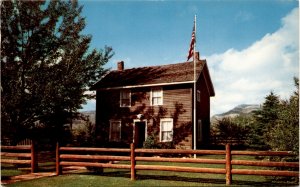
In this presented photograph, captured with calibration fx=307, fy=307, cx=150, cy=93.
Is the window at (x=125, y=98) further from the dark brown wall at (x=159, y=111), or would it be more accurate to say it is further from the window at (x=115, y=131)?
the window at (x=115, y=131)

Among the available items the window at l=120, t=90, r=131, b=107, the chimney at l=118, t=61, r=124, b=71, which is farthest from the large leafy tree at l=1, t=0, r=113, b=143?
the chimney at l=118, t=61, r=124, b=71

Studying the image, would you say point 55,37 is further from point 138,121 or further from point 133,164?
point 133,164

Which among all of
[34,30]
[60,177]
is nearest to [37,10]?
[34,30]

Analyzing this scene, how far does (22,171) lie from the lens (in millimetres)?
14641

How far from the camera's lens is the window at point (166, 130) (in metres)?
25.2

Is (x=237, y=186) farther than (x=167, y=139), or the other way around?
(x=167, y=139)

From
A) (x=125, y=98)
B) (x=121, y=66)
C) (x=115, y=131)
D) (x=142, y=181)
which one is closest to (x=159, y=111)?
(x=125, y=98)

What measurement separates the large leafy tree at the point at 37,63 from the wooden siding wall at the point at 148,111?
5.54m

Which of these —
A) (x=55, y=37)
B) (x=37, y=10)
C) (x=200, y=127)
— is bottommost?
(x=200, y=127)

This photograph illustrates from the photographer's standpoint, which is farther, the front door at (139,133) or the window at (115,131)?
the window at (115,131)

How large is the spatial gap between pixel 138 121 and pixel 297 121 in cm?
1673

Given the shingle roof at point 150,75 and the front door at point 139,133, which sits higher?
the shingle roof at point 150,75

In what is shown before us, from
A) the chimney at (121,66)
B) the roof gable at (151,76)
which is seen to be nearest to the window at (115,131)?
the roof gable at (151,76)

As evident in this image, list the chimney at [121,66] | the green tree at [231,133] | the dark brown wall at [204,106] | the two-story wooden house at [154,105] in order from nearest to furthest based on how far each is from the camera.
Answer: the two-story wooden house at [154,105], the dark brown wall at [204,106], the green tree at [231,133], the chimney at [121,66]
